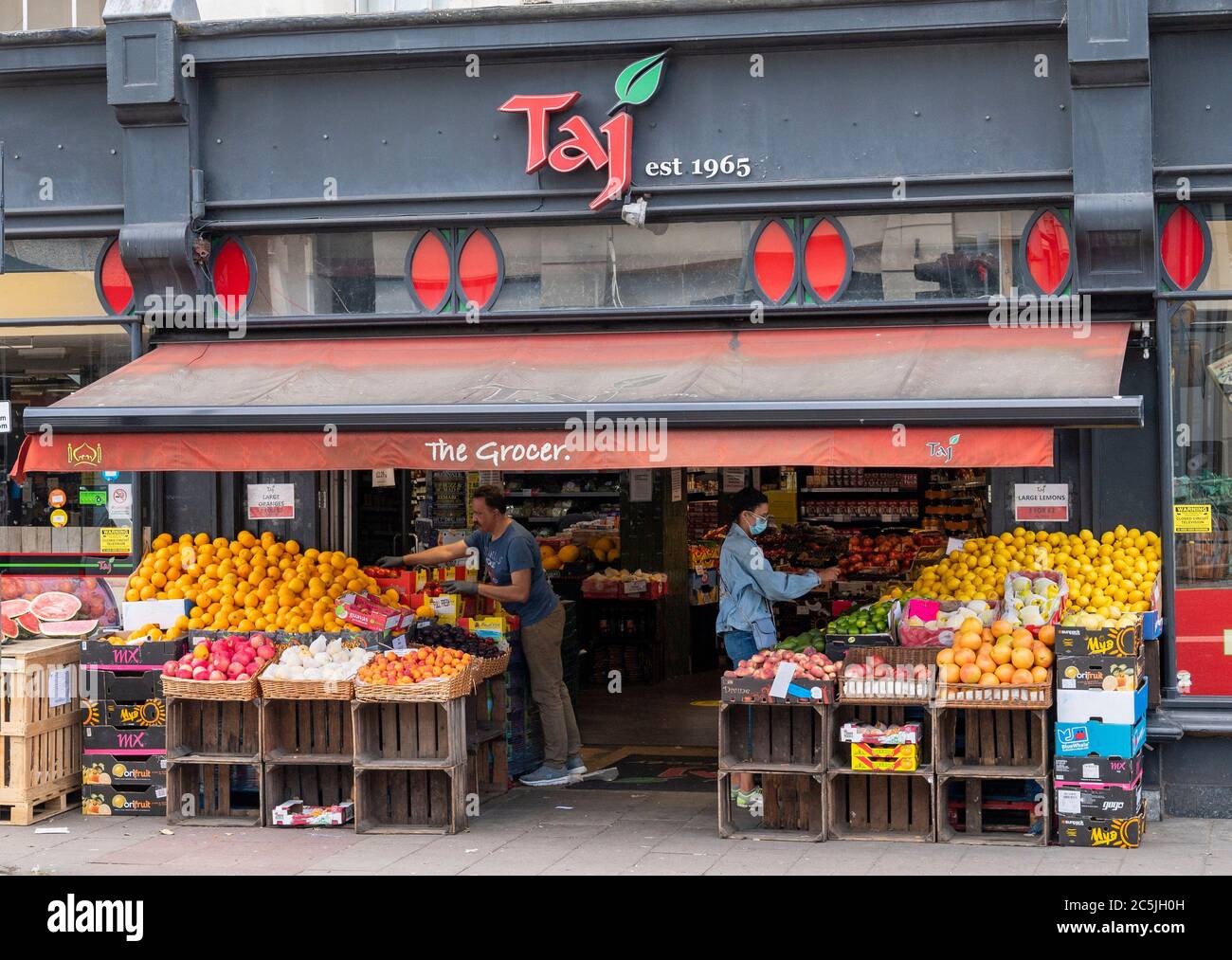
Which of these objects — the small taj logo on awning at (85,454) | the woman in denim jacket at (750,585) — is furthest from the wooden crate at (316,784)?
the woman in denim jacket at (750,585)

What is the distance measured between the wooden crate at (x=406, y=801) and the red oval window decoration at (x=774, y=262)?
3939mm

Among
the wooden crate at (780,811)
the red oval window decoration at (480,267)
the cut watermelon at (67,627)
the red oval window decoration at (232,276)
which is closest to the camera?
the wooden crate at (780,811)

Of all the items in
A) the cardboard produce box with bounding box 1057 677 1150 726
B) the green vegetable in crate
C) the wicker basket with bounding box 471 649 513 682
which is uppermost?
the green vegetable in crate

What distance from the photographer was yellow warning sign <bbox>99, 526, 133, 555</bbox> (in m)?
11.5

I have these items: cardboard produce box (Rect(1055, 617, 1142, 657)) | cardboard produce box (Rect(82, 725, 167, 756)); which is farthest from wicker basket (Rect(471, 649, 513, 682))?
cardboard produce box (Rect(1055, 617, 1142, 657))

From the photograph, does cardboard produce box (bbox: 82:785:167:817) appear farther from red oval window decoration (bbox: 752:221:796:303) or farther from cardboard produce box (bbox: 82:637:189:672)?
red oval window decoration (bbox: 752:221:796:303)

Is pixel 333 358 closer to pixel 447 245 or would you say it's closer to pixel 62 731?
pixel 447 245

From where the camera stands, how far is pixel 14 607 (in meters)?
11.5

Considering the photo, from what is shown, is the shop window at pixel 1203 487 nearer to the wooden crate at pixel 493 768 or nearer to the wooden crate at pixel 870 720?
the wooden crate at pixel 870 720

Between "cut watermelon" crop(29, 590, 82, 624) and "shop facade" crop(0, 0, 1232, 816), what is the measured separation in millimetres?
362

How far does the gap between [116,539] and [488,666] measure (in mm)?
3383

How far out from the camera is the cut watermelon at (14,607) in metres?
11.5

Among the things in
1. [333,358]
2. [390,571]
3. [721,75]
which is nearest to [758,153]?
[721,75]

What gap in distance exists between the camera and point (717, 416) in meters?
9.05
